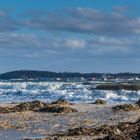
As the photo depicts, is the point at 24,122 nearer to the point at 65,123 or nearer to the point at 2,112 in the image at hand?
the point at 65,123

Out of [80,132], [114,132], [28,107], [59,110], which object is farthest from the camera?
[28,107]

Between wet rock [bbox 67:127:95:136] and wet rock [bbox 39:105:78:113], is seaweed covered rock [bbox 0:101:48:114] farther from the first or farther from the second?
wet rock [bbox 67:127:95:136]

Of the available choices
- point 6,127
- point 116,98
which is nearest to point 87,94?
point 116,98

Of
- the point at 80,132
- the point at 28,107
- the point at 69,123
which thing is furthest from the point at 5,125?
the point at 28,107

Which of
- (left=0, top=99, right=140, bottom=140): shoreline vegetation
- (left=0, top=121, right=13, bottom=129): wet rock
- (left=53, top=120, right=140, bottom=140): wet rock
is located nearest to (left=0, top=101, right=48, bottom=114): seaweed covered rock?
(left=0, top=99, right=140, bottom=140): shoreline vegetation

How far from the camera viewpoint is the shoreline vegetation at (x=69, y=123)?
13562 millimetres

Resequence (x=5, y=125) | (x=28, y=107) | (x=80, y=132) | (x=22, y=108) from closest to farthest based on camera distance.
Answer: (x=80, y=132) < (x=5, y=125) < (x=22, y=108) < (x=28, y=107)

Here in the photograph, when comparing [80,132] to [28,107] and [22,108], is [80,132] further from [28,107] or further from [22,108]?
[28,107]

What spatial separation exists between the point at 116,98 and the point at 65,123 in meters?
20.2

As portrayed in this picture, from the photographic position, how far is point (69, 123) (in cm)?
1722

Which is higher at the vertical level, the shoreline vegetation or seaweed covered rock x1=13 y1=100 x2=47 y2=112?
seaweed covered rock x1=13 y1=100 x2=47 y2=112

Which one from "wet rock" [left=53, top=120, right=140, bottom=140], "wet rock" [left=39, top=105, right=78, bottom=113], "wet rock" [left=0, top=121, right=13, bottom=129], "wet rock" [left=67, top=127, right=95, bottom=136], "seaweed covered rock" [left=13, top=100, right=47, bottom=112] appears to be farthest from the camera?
"seaweed covered rock" [left=13, top=100, right=47, bottom=112]

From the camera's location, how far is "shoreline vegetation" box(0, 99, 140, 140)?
1356 centimetres

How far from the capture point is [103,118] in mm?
18891
